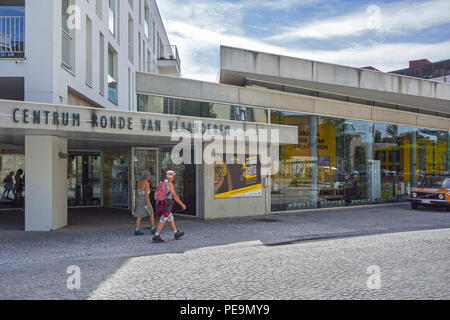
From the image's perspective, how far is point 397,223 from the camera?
12523 millimetres

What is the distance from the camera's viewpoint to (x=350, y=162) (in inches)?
707

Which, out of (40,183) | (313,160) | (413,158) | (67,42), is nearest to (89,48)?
(67,42)

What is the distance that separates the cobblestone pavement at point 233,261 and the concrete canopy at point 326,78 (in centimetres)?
647

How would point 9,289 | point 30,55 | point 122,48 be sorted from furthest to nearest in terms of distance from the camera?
point 122,48 → point 30,55 → point 9,289

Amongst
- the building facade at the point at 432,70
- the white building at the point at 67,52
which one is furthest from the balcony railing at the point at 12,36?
the building facade at the point at 432,70

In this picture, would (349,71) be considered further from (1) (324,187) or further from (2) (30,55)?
(2) (30,55)

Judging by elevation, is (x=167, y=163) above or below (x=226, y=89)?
below

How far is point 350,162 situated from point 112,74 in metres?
12.1

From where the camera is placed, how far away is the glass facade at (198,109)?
1423 centimetres

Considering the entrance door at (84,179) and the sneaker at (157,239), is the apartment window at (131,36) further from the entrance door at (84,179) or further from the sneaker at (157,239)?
the sneaker at (157,239)

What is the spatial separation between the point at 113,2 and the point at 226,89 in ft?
25.4

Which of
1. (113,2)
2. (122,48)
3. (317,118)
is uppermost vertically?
(113,2)

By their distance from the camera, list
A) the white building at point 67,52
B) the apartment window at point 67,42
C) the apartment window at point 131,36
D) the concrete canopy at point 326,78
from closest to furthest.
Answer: the white building at point 67,52 < the apartment window at point 67,42 < the concrete canopy at point 326,78 < the apartment window at point 131,36
